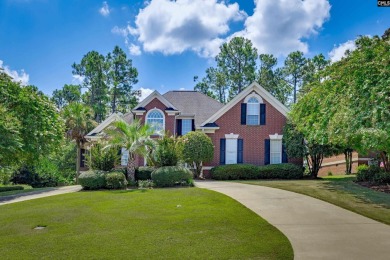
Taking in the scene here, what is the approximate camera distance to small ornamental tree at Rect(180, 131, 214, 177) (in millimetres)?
22109

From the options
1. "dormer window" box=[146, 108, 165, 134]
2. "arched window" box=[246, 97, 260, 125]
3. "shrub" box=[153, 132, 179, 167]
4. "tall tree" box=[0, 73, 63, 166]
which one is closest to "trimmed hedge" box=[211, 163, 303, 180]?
"arched window" box=[246, 97, 260, 125]

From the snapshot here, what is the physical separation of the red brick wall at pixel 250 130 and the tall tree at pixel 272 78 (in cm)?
2473

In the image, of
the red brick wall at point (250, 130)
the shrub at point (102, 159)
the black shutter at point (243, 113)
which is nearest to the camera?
the shrub at point (102, 159)

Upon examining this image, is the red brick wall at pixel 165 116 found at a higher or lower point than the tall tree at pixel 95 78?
Answer: lower

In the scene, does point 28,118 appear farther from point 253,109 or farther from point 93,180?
point 253,109

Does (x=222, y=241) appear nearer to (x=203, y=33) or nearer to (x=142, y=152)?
(x=142, y=152)

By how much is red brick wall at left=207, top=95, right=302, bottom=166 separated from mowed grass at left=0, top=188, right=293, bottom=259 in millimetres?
12313

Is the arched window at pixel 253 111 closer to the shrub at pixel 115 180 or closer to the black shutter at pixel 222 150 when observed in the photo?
the black shutter at pixel 222 150

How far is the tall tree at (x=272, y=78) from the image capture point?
48.4 metres

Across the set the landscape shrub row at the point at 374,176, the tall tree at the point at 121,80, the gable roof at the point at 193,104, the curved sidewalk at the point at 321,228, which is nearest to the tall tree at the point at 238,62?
the tall tree at the point at 121,80

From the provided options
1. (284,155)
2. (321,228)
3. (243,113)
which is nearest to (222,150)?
(243,113)

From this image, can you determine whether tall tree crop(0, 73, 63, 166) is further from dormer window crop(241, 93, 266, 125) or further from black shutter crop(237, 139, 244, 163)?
dormer window crop(241, 93, 266, 125)

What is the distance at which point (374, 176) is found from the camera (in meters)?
17.5

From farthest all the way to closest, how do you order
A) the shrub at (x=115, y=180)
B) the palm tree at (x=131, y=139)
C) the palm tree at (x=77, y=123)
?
the palm tree at (x=77, y=123), the palm tree at (x=131, y=139), the shrub at (x=115, y=180)
